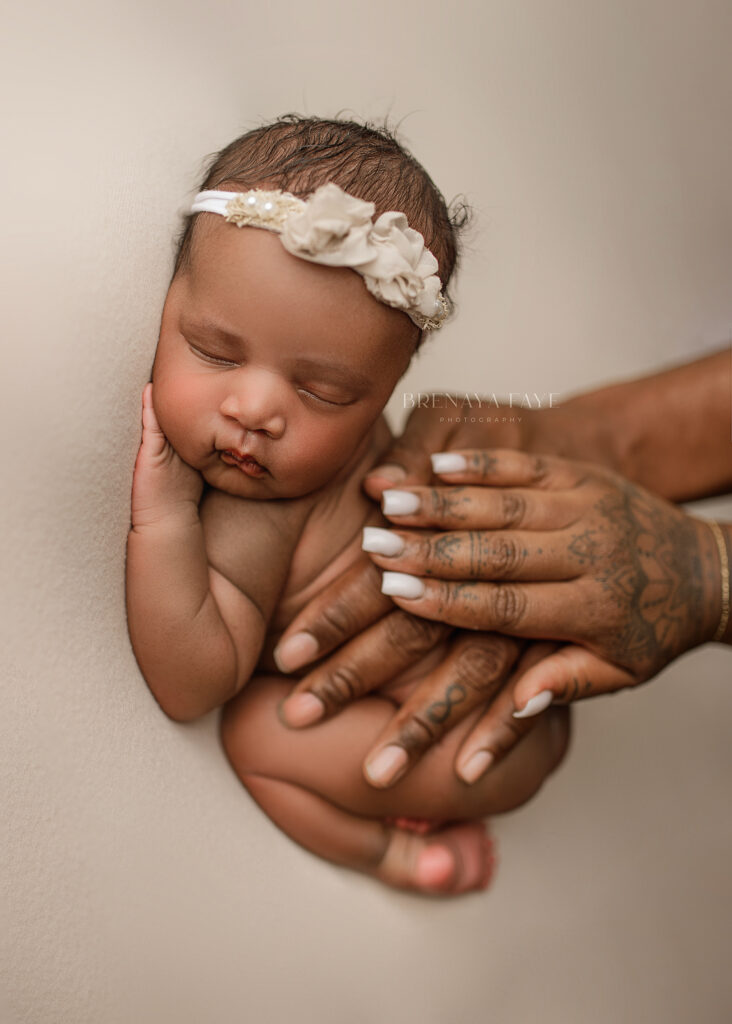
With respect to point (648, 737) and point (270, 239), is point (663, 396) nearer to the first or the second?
point (648, 737)

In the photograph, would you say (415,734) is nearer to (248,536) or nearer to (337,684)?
(337,684)

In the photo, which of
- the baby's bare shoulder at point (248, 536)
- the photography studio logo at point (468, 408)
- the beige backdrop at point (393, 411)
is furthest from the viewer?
the photography studio logo at point (468, 408)

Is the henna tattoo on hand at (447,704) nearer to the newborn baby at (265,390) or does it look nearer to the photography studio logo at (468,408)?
the newborn baby at (265,390)

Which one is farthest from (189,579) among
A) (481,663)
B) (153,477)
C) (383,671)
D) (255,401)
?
(481,663)

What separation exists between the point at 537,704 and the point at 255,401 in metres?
0.60

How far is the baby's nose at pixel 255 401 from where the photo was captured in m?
0.97

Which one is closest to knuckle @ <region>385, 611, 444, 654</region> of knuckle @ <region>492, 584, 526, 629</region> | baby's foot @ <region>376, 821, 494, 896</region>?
knuckle @ <region>492, 584, 526, 629</region>

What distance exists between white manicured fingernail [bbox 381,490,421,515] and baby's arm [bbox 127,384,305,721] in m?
0.15

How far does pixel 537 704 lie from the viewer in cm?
125

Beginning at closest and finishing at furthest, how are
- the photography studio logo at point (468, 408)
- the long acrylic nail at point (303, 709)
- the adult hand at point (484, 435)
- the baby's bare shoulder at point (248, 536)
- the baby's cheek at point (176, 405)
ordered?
the baby's cheek at point (176, 405)
the baby's bare shoulder at point (248, 536)
the long acrylic nail at point (303, 709)
the adult hand at point (484, 435)
the photography studio logo at point (468, 408)

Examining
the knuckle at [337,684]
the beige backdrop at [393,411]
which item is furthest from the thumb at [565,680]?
the beige backdrop at [393,411]

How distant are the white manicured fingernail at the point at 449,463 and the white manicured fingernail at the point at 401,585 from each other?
17 centimetres

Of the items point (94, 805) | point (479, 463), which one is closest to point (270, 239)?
point (479, 463)

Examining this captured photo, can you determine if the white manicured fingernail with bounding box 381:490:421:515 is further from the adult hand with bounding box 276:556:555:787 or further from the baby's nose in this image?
the baby's nose
